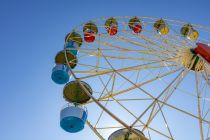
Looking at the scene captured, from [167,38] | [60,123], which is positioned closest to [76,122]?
[60,123]

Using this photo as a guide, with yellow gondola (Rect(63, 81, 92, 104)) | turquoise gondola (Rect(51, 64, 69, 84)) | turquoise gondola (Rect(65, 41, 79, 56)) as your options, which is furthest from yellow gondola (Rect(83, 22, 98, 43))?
yellow gondola (Rect(63, 81, 92, 104))

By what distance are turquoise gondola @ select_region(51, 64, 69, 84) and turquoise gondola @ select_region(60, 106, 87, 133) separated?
2927 millimetres

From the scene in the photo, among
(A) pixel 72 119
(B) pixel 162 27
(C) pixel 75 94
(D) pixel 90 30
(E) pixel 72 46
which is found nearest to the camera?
(A) pixel 72 119

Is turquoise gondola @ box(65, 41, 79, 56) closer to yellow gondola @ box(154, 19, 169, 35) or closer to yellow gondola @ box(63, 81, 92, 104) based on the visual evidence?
yellow gondola @ box(63, 81, 92, 104)

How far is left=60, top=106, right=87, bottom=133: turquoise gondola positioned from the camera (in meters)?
10.0

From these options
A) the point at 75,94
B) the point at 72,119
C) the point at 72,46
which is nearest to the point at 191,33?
the point at 72,46

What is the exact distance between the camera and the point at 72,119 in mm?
10055

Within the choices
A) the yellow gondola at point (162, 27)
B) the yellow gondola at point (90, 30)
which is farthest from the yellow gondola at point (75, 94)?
the yellow gondola at point (162, 27)

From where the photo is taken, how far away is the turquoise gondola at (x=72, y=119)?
10031 mm

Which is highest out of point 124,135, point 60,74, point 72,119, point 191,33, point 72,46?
point 191,33

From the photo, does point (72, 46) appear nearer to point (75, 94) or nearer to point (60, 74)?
point (60, 74)

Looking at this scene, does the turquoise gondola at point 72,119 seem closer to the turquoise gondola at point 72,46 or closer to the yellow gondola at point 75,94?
the yellow gondola at point 75,94

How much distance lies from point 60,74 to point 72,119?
3.46m

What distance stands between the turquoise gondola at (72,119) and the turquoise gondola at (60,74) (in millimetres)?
2927
